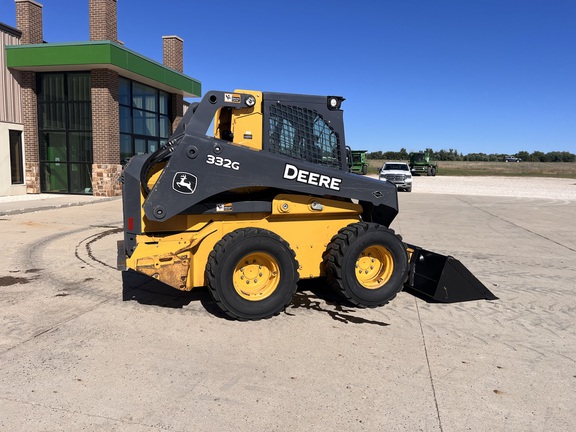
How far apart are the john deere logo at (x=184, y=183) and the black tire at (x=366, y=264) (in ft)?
5.81

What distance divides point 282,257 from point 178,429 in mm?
2274

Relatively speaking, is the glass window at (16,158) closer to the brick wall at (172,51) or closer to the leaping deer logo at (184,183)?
the brick wall at (172,51)

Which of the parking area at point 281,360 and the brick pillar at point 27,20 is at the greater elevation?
the brick pillar at point 27,20

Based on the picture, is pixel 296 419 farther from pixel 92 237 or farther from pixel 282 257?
pixel 92 237

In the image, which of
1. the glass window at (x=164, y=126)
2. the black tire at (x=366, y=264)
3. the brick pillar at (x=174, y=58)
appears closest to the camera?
the black tire at (x=366, y=264)

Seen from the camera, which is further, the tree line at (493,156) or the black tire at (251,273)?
the tree line at (493,156)

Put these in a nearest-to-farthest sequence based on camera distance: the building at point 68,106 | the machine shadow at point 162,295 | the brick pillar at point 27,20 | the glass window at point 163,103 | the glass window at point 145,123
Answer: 1. the machine shadow at point 162,295
2. the building at point 68,106
3. the brick pillar at point 27,20
4. the glass window at point 145,123
5. the glass window at point 163,103

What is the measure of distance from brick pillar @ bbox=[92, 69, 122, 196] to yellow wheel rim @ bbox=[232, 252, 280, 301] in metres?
13.5

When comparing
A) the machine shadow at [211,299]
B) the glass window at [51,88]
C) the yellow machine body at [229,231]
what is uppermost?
the glass window at [51,88]

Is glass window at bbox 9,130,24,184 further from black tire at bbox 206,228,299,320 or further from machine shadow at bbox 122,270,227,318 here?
black tire at bbox 206,228,299,320

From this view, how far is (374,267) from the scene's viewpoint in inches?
219

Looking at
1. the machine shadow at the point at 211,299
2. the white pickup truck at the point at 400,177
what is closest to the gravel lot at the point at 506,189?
the white pickup truck at the point at 400,177

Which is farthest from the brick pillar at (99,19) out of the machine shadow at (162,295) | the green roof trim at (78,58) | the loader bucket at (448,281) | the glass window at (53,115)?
the loader bucket at (448,281)

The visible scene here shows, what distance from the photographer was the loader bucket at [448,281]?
18.3 feet
